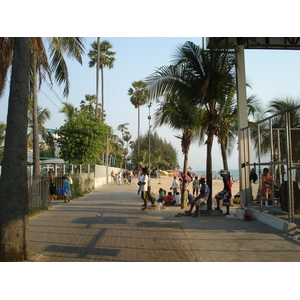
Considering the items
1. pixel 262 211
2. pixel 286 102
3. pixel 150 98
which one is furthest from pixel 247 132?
pixel 286 102

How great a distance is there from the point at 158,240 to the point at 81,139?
20.7m

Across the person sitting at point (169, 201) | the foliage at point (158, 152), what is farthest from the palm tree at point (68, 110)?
the foliage at point (158, 152)

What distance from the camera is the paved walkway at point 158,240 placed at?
259 inches

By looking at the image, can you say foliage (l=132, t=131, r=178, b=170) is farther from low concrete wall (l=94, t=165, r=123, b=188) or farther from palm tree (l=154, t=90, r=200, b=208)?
palm tree (l=154, t=90, r=200, b=208)

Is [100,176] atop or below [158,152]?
below

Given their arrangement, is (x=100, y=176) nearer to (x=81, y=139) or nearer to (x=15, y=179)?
(x=81, y=139)

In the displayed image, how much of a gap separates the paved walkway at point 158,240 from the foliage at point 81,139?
16.5 metres

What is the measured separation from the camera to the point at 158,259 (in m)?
6.48

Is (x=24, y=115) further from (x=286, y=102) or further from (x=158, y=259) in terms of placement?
(x=286, y=102)

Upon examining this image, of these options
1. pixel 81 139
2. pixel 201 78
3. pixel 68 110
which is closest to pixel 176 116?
pixel 201 78

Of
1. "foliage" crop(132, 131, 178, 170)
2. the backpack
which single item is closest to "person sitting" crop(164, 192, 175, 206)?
the backpack

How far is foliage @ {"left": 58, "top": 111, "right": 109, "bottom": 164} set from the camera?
28.0 metres

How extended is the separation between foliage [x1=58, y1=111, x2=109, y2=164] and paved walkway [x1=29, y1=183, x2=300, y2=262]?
1652 centimetres

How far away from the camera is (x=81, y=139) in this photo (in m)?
27.8
